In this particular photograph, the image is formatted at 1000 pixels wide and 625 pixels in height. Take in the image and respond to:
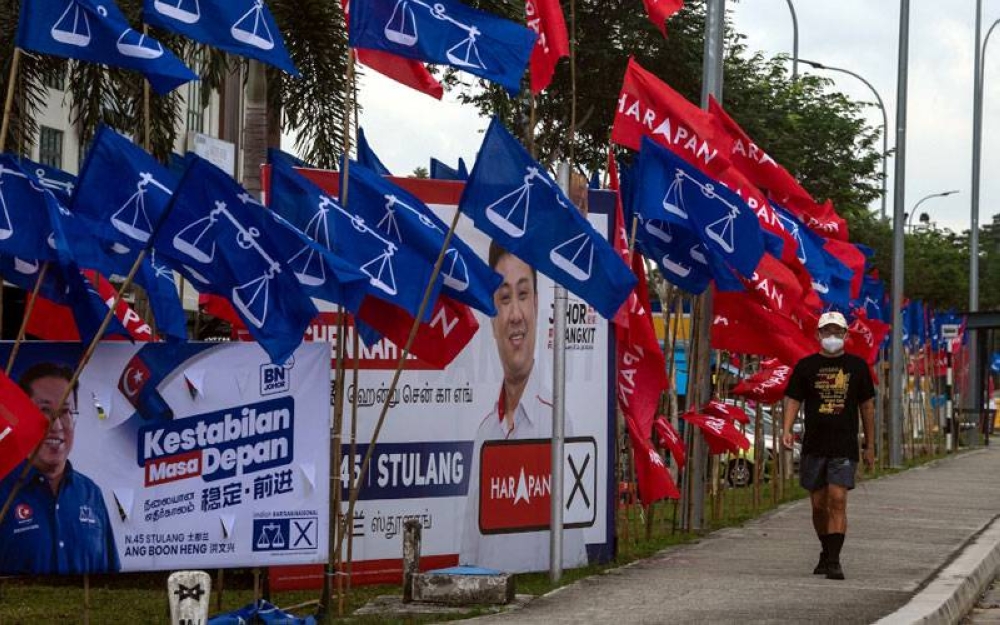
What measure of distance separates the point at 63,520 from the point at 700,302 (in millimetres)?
9134

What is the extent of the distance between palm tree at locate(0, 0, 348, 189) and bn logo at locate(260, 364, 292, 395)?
658 centimetres

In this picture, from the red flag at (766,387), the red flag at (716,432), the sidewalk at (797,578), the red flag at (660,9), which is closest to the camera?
the sidewalk at (797,578)

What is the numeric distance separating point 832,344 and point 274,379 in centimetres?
460

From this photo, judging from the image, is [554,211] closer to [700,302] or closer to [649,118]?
[649,118]

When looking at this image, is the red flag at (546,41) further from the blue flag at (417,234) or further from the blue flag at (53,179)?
the blue flag at (53,179)

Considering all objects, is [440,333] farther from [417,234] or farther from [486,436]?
[486,436]

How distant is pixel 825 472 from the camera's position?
13.5m

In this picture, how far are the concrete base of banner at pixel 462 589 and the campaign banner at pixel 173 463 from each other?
3.72 feet

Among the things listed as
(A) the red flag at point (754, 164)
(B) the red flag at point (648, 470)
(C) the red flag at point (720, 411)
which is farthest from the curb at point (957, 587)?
(A) the red flag at point (754, 164)

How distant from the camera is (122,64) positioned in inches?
419

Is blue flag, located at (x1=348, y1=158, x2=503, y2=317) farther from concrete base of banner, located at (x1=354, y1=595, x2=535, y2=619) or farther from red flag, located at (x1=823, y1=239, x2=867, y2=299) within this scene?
red flag, located at (x1=823, y1=239, x2=867, y2=299)

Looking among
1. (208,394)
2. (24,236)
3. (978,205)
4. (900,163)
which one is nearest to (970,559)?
(208,394)

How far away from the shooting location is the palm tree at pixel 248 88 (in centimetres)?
1788

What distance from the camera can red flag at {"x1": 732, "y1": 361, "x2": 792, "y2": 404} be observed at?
19.3 metres
